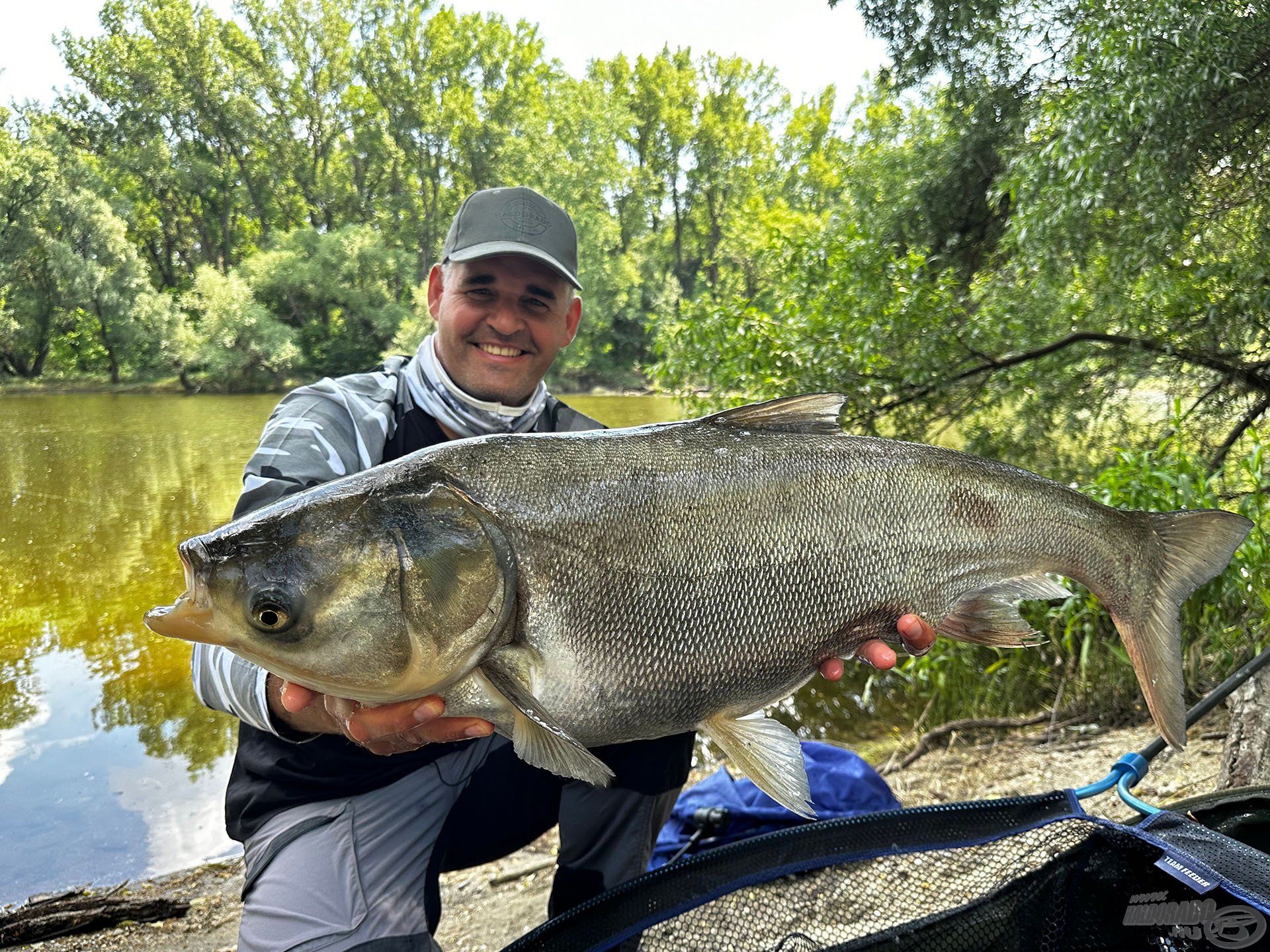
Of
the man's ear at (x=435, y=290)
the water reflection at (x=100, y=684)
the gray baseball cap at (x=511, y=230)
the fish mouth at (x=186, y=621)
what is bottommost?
the water reflection at (x=100, y=684)

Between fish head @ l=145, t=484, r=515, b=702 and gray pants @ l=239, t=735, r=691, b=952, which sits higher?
fish head @ l=145, t=484, r=515, b=702

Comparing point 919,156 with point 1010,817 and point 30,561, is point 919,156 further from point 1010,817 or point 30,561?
point 30,561

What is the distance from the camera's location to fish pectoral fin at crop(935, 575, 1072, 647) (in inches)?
74.0

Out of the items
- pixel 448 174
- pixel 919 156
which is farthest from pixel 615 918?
pixel 448 174

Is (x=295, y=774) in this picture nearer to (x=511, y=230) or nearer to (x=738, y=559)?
(x=738, y=559)

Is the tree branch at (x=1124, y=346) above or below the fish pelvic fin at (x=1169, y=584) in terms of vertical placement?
above

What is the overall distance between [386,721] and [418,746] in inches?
7.6

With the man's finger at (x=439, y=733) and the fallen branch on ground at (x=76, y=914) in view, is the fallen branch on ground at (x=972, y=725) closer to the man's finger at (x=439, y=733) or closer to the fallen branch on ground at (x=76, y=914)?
the man's finger at (x=439, y=733)

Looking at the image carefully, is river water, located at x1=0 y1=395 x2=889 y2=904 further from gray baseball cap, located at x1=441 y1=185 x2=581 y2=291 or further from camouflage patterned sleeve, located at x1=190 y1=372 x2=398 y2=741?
gray baseball cap, located at x1=441 y1=185 x2=581 y2=291

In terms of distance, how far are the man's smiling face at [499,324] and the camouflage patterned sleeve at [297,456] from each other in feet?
0.86

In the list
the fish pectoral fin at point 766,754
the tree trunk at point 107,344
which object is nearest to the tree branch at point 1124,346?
the fish pectoral fin at point 766,754

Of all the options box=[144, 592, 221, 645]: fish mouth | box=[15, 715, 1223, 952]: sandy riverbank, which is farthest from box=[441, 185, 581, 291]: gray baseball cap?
box=[15, 715, 1223, 952]: sandy riverbank

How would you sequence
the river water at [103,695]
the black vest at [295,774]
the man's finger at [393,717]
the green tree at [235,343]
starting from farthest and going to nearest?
1. the green tree at [235,343]
2. the river water at [103,695]
3. the black vest at [295,774]
4. the man's finger at [393,717]

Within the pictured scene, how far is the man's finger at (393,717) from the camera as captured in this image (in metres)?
1.48
